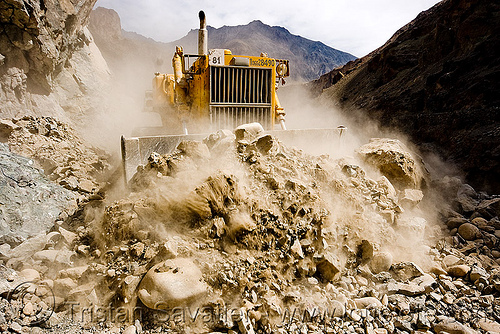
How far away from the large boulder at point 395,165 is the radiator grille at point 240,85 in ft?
7.50

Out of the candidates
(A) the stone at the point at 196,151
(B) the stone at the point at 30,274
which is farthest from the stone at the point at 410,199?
(B) the stone at the point at 30,274

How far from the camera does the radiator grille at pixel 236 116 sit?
5.95 m

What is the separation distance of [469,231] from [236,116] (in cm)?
432

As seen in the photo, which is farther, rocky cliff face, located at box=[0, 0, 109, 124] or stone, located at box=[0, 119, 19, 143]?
rocky cliff face, located at box=[0, 0, 109, 124]

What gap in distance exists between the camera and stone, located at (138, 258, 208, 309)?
8.07ft

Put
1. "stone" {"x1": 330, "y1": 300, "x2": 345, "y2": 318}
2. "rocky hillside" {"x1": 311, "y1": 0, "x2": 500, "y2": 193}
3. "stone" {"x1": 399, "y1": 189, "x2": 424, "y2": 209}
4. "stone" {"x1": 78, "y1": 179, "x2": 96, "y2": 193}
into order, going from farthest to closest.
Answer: "rocky hillside" {"x1": 311, "y1": 0, "x2": 500, "y2": 193} → "stone" {"x1": 78, "y1": 179, "x2": 96, "y2": 193} → "stone" {"x1": 399, "y1": 189, "x2": 424, "y2": 209} → "stone" {"x1": 330, "y1": 300, "x2": 345, "y2": 318}

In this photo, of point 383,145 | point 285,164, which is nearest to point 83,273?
point 285,164

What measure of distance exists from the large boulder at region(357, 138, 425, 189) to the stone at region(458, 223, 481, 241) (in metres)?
1.08

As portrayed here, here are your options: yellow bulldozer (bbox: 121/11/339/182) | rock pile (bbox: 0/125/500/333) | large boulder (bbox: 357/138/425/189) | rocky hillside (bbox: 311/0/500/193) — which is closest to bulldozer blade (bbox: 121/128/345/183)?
yellow bulldozer (bbox: 121/11/339/182)

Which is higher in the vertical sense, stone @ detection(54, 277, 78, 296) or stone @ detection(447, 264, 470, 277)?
stone @ detection(54, 277, 78, 296)

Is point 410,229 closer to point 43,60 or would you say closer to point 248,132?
point 248,132

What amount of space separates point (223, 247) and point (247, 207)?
0.49 meters

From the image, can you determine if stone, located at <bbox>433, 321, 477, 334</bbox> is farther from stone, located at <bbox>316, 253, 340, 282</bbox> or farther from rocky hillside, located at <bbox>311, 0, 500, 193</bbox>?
rocky hillside, located at <bbox>311, 0, 500, 193</bbox>

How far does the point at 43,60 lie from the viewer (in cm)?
764
